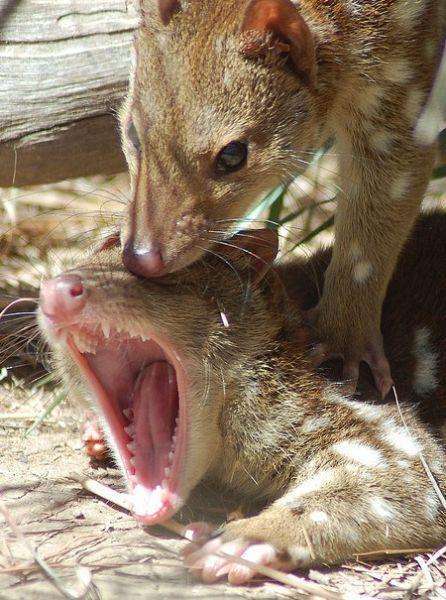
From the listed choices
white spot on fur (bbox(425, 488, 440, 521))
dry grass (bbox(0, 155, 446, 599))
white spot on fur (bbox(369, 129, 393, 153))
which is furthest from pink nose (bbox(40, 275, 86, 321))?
white spot on fur (bbox(369, 129, 393, 153))

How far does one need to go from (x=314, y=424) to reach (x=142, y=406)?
0.48m

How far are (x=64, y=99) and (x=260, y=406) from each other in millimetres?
1398

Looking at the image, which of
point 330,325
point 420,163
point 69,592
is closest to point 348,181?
point 420,163

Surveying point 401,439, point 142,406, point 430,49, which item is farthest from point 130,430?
point 430,49

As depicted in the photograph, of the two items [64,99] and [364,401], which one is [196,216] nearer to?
[364,401]

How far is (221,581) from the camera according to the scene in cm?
253

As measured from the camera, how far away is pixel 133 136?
9.91 ft

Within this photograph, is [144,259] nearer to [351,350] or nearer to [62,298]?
[62,298]

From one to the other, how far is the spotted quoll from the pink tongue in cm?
36

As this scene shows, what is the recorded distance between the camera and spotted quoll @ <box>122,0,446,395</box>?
276 centimetres

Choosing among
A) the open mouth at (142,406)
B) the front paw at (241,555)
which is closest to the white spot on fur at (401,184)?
the open mouth at (142,406)

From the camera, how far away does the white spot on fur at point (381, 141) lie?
324cm

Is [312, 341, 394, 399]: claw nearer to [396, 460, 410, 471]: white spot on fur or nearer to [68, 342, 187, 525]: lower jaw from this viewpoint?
[396, 460, 410, 471]: white spot on fur

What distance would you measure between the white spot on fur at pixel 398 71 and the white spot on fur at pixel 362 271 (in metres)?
0.58
